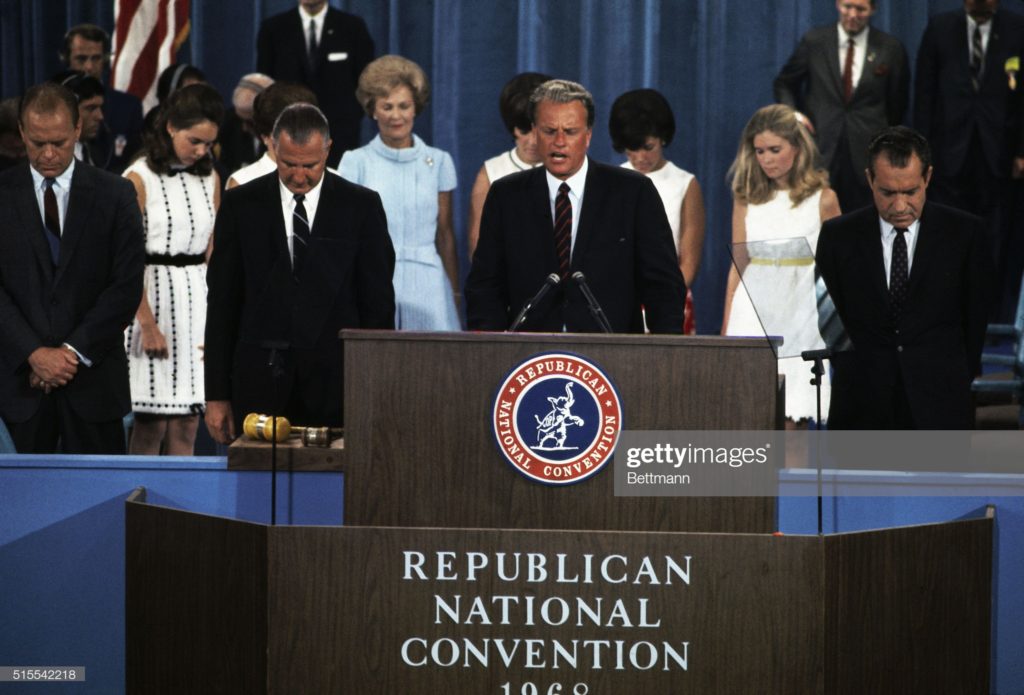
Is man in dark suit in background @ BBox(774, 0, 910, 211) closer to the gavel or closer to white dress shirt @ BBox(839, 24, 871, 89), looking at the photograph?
white dress shirt @ BBox(839, 24, 871, 89)

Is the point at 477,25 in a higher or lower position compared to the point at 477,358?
higher

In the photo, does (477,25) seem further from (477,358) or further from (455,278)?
(477,358)

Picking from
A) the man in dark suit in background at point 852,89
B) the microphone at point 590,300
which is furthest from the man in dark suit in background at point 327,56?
the microphone at point 590,300

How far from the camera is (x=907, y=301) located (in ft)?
13.4

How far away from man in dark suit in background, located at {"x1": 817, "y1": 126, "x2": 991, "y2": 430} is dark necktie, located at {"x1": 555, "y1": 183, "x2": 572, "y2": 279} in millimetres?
755

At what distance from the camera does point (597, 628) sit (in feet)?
9.59

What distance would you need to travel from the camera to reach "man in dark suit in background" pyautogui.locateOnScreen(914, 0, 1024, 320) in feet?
21.5

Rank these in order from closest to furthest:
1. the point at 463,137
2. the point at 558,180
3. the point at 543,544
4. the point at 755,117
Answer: the point at 543,544 < the point at 558,180 < the point at 755,117 < the point at 463,137

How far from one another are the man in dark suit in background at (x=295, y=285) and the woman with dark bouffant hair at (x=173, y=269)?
112cm

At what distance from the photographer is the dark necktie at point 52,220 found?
4.29 metres

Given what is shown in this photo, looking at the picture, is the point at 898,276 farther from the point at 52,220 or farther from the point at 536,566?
the point at 52,220

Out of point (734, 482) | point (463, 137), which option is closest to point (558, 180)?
point (734, 482)

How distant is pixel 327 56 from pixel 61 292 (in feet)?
9.29

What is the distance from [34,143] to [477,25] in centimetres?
345
